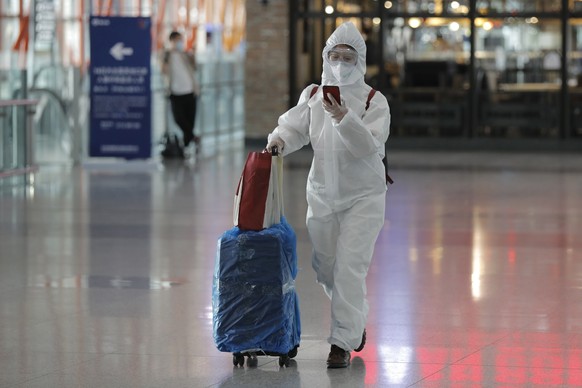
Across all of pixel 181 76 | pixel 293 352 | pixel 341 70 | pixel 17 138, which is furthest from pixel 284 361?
pixel 181 76

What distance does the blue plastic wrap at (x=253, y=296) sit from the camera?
6645mm

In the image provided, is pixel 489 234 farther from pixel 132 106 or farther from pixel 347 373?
pixel 132 106

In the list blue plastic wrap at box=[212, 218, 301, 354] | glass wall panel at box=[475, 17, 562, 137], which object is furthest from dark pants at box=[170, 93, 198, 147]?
blue plastic wrap at box=[212, 218, 301, 354]

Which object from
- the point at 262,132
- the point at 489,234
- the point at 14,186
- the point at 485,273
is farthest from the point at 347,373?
the point at 262,132

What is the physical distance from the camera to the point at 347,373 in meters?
6.58

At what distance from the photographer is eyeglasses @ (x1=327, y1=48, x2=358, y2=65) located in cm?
669

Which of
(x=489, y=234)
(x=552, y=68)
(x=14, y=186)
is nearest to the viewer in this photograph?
(x=489, y=234)

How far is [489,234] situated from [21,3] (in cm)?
951

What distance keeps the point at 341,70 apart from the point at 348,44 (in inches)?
5.2

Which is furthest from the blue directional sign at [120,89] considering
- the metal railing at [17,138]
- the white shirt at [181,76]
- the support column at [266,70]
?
the support column at [266,70]

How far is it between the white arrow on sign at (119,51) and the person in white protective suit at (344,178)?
1287cm

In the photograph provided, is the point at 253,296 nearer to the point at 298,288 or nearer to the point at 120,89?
the point at 298,288

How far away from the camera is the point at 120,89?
19.5 metres

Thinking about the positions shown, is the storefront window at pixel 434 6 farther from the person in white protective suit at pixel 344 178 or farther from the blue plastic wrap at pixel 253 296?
the blue plastic wrap at pixel 253 296
